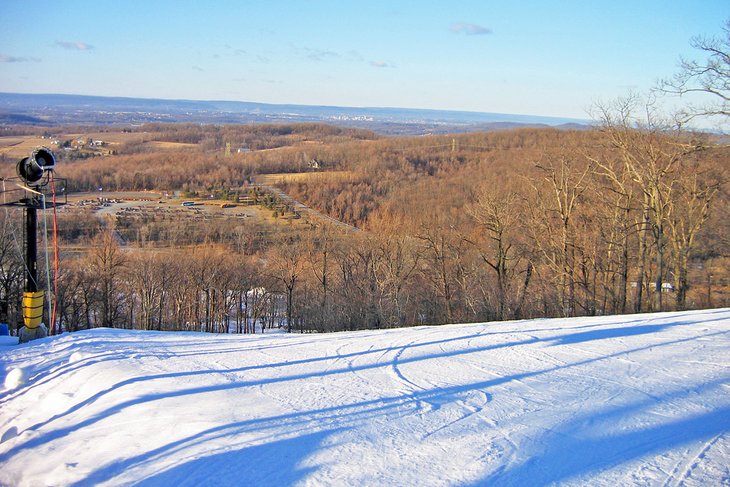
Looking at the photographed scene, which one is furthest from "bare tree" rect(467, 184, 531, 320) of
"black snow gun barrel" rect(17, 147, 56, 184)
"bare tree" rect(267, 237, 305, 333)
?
"black snow gun barrel" rect(17, 147, 56, 184)

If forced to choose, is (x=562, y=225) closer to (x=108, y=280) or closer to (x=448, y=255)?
(x=448, y=255)

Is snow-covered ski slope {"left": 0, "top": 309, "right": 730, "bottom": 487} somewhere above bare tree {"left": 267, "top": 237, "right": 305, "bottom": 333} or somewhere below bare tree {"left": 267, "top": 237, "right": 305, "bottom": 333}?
above

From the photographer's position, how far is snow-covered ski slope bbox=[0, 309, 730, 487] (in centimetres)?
521

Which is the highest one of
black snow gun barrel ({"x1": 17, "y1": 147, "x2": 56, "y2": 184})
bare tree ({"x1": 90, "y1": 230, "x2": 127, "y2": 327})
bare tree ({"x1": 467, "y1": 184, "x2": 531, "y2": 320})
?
black snow gun barrel ({"x1": 17, "y1": 147, "x2": 56, "y2": 184})

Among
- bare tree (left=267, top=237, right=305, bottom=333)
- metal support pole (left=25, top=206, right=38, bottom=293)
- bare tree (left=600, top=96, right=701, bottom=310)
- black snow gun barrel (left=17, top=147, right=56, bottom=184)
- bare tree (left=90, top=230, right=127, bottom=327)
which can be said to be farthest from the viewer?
bare tree (left=267, top=237, right=305, bottom=333)

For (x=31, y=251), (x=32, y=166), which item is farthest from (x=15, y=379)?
(x=32, y=166)

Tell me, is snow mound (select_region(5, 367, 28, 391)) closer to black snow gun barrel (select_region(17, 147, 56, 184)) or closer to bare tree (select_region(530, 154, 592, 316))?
black snow gun barrel (select_region(17, 147, 56, 184))

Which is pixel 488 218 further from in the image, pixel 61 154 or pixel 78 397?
pixel 61 154

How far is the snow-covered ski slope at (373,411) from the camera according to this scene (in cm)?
521

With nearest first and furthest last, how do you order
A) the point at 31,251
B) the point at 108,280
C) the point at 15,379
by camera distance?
the point at 15,379 → the point at 31,251 → the point at 108,280

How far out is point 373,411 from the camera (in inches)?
258

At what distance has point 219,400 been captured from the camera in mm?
6828

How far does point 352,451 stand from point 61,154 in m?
59.7

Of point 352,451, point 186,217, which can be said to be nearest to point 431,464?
point 352,451
